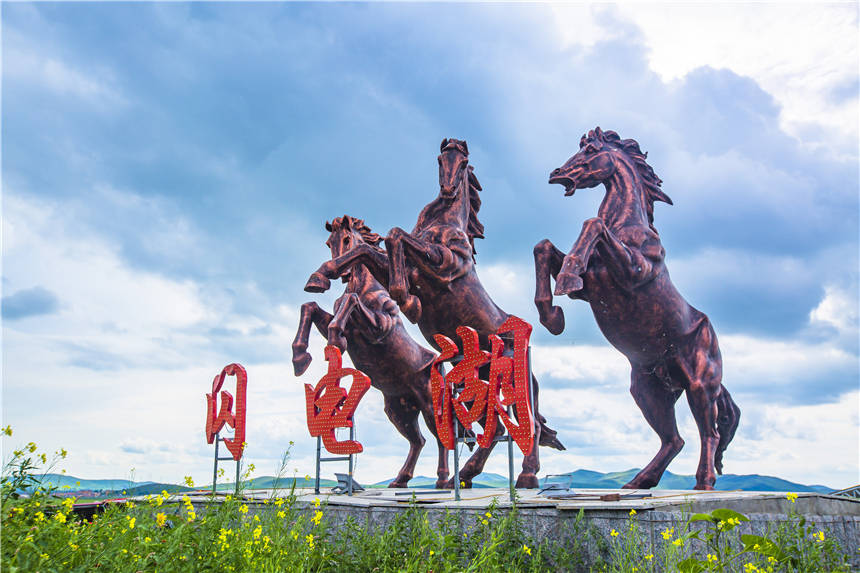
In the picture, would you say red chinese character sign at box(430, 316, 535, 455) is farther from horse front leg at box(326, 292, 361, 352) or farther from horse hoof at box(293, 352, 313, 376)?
horse hoof at box(293, 352, 313, 376)

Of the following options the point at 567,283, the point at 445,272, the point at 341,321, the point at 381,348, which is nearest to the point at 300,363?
the point at 341,321

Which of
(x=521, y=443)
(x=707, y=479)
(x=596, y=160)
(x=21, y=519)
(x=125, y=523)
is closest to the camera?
(x=21, y=519)

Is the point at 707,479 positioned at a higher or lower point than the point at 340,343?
lower

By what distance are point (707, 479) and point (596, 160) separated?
4.88 metres

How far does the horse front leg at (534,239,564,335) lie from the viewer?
29.1ft

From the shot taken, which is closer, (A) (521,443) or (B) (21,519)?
(B) (21,519)

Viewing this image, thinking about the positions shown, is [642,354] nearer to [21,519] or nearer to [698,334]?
[698,334]

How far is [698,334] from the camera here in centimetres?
963

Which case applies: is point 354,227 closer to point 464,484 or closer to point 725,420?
point 464,484

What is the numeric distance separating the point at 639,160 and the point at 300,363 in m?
6.23

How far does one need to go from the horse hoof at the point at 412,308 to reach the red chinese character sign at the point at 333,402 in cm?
114

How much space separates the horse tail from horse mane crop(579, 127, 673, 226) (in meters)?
3.04

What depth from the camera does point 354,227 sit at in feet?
42.2

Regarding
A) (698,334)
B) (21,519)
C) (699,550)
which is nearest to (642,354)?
(698,334)
